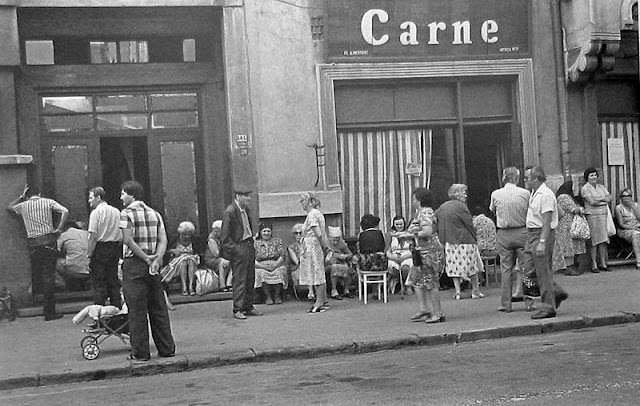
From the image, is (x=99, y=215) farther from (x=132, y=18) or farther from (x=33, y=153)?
(x=132, y=18)

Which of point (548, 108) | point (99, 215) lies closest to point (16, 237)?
point (99, 215)

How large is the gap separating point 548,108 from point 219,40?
19.5ft

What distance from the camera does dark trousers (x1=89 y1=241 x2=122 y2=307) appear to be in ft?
39.9

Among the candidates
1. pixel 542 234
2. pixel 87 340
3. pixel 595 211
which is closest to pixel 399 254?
pixel 542 234

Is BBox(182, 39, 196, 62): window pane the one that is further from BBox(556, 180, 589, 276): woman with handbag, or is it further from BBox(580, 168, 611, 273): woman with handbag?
BBox(580, 168, 611, 273): woman with handbag

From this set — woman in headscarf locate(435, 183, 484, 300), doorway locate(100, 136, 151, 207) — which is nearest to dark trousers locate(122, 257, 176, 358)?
woman in headscarf locate(435, 183, 484, 300)

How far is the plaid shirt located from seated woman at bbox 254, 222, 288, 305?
4253mm

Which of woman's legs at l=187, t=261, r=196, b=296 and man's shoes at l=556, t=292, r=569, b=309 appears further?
woman's legs at l=187, t=261, r=196, b=296

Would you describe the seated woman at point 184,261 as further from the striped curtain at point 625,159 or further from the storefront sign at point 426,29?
the striped curtain at point 625,159

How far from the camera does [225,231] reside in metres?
12.6

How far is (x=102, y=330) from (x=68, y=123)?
18.4 ft

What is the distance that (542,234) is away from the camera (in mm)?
11023

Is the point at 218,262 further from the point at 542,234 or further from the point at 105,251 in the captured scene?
the point at 542,234

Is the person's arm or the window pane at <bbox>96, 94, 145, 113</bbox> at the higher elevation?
the window pane at <bbox>96, 94, 145, 113</bbox>
